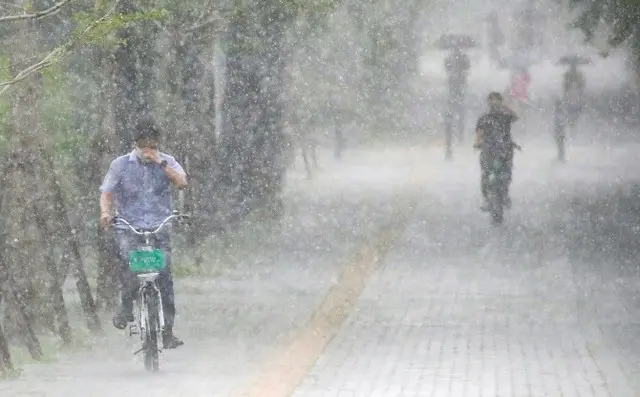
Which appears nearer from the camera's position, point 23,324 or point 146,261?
point 146,261

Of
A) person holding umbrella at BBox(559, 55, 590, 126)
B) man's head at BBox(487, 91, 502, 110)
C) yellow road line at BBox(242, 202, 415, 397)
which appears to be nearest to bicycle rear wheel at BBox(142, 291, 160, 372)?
yellow road line at BBox(242, 202, 415, 397)

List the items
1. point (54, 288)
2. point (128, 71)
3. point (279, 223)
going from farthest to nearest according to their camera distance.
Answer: point (279, 223) < point (128, 71) < point (54, 288)

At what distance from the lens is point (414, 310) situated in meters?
14.3

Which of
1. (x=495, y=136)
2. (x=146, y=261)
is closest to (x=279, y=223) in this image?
(x=495, y=136)

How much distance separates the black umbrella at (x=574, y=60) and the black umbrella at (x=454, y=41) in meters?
3.00

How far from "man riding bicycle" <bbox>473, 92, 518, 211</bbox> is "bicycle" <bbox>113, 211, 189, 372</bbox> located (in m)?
12.2

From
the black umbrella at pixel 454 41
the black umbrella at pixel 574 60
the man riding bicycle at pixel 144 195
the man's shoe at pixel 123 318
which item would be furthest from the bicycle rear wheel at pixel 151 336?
the black umbrella at pixel 454 41

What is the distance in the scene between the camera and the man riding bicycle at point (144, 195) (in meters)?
11.4

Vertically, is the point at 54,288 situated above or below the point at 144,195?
below

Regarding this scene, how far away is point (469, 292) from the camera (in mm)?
15586

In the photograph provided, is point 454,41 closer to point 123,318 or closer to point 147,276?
point 123,318

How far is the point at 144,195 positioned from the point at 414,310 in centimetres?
368

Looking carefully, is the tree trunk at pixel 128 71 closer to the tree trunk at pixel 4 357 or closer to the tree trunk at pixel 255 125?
the tree trunk at pixel 4 357

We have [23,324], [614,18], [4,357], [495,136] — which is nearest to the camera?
[4,357]
